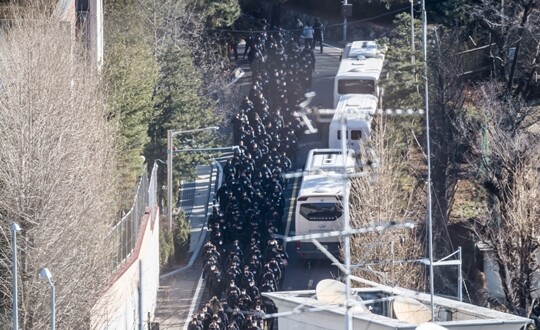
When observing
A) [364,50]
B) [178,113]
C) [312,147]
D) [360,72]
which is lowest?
[312,147]

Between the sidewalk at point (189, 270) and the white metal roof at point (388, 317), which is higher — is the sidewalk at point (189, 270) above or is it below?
below

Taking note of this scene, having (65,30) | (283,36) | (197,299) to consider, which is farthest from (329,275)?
(283,36)

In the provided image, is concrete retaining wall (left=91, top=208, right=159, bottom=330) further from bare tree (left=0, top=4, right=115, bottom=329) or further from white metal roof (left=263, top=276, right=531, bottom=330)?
white metal roof (left=263, top=276, right=531, bottom=330)

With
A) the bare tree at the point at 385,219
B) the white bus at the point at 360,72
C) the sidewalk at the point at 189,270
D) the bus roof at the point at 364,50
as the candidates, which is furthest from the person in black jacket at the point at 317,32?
the bare tree at the point at 385,219

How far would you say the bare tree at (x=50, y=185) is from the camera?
29.1 m

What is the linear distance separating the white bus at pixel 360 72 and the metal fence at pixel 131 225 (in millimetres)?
8932

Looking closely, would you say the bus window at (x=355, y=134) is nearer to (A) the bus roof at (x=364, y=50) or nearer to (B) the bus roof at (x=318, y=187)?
(B) the bus roof at (x=318, y=187)

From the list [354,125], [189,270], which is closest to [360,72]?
[354,125]

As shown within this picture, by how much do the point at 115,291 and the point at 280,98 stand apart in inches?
676

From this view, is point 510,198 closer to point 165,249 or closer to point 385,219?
point 385,219

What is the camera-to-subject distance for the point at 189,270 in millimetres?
39688

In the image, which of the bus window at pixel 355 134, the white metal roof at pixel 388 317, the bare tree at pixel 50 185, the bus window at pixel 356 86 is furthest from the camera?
the bus window at pixel 356 86

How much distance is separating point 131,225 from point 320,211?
5495mm

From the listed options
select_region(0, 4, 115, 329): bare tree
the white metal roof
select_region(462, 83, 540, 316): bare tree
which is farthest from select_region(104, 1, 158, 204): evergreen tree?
the white metal roof
